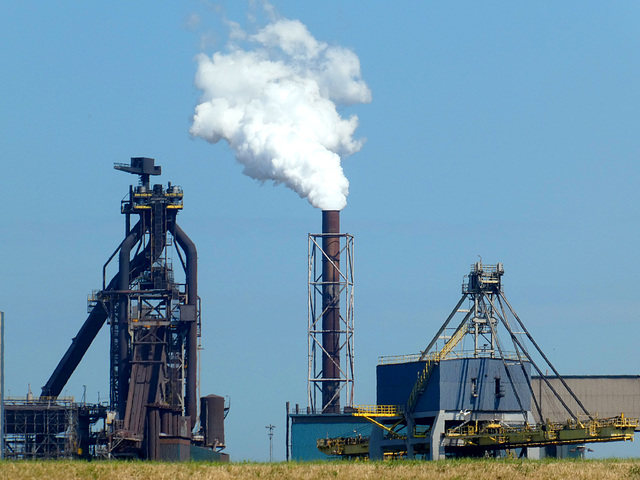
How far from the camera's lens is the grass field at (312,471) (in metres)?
58.7

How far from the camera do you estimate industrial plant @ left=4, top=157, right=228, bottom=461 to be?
95.9 metres

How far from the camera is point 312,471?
60781mm

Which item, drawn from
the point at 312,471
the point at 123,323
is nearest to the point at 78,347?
the point at 123,323

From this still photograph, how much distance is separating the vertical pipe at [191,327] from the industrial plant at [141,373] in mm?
72

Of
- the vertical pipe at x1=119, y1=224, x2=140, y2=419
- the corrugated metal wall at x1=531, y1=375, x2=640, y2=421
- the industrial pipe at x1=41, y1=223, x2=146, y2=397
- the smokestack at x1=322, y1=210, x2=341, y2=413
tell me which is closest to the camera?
the corrugated metal wall at x1=531, y1=375, x2=640, y2=421

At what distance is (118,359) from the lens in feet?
331

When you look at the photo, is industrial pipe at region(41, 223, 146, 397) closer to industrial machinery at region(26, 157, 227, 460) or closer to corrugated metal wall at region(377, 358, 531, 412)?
industrial machinery at region(26, 157, 227, 460)

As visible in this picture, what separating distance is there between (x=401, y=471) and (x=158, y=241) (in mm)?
46208

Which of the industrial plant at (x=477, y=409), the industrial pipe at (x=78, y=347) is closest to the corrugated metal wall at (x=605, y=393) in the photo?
the industrial plant at (x=477, y=409)

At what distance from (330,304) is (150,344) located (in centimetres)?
1329

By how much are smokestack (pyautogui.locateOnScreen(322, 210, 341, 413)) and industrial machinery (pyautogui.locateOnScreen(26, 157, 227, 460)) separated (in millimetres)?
8515

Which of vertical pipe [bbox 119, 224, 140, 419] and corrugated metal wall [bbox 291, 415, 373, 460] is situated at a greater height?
vertical pipe [bbox 119, 224, 140, 419]

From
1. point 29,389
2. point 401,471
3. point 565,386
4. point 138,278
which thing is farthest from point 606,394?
point 29,389

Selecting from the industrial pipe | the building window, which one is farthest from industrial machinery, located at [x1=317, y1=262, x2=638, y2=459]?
the industrial pipe
